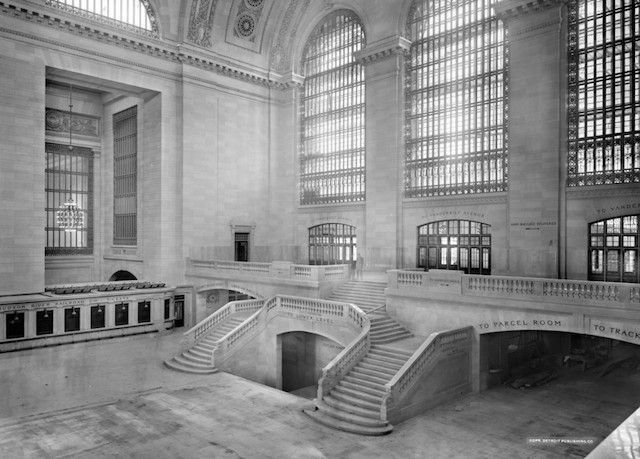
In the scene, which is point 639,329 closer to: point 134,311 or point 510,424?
point 510,424

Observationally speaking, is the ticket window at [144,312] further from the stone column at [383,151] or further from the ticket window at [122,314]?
the stone column at [383,151]

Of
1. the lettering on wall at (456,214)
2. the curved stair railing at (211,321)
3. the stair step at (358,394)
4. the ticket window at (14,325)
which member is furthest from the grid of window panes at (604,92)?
the ticket window at (14,325)

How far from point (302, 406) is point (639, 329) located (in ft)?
30.3

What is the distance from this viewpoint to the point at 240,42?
96.4ft

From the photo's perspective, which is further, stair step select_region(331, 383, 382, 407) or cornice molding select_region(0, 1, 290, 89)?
cornice molding select_region(0, 1, 290, 89)

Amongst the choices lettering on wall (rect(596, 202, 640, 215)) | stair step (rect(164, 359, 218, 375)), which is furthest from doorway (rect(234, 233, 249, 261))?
lettering on wall (rect(596, 202, 640, 215))

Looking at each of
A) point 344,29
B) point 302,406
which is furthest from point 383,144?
point 302,406

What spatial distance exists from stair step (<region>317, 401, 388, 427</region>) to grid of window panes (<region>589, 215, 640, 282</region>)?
10299 millimetres

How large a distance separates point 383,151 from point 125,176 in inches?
601

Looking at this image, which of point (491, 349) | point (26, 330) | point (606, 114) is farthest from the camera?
point (26, 330)

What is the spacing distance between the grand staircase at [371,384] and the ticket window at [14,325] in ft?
46.6

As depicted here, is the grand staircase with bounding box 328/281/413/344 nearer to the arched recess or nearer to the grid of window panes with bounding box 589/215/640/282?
the grid of window panes with bounding box 589/215/640/282

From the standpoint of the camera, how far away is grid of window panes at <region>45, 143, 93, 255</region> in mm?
30891

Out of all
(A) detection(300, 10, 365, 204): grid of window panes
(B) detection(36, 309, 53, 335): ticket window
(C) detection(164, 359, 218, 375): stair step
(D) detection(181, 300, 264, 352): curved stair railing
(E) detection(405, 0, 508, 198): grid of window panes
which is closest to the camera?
(C) detection(164, 359, 218, 375): stair step
